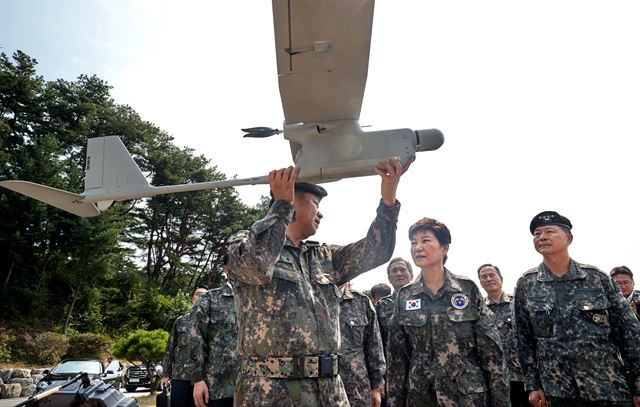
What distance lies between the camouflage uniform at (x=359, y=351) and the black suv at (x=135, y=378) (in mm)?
13692

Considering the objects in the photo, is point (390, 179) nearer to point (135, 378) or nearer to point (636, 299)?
point (636, 299)

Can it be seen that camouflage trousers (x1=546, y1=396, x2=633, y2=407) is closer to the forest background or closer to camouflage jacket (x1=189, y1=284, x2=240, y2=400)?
camouflage jacket (x1=189, y1=284, x2=240, y2=400)

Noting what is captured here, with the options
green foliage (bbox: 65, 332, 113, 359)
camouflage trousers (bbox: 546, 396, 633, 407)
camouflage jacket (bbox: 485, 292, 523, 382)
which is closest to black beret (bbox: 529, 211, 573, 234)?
camouflage trousers (bbox: 546, 396, 633, 407)

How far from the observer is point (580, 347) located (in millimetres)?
3127

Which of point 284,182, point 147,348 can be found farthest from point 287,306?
point 147,348

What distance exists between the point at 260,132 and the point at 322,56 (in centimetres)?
78

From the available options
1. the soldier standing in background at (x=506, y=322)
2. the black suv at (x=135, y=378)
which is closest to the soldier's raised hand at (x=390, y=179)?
the soldier standing in background at (x=506, y=322)

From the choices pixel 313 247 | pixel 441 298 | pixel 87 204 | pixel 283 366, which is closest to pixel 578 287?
pixel 441 298

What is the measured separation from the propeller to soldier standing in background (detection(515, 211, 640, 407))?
7.02ft

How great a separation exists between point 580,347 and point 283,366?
2206 mm

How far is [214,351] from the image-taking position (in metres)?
4.38

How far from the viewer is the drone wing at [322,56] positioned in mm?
2680

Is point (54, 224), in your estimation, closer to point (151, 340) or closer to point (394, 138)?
point (151, 340)

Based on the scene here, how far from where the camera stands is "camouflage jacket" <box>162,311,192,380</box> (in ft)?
14.0
